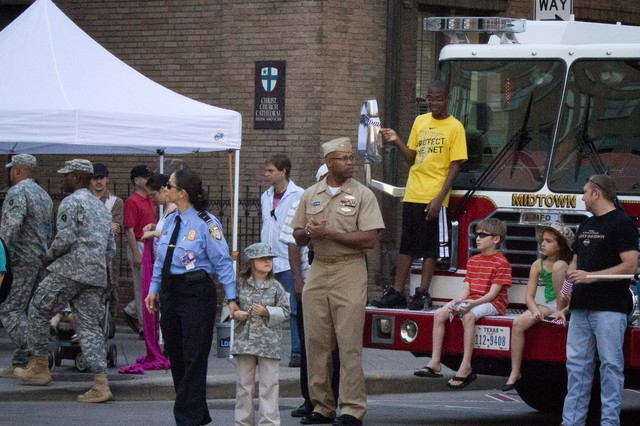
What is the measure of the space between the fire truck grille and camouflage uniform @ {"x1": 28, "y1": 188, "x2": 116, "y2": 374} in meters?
3.06

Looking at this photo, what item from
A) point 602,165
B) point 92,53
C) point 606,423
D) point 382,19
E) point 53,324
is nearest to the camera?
point 606,423

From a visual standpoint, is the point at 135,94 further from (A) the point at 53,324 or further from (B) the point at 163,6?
(B) the point at 163,6

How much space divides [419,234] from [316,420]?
5.07ft

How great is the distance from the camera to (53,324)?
1227 cm

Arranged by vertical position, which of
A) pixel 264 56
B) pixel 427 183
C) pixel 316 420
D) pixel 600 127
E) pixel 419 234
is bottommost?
pixel 316 420

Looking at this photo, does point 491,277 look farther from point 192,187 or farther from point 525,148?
point 192,187

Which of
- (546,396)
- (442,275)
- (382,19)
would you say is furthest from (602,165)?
(382,19)

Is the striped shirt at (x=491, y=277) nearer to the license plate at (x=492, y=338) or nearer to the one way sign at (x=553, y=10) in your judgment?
the license plate at (x=492, y=338)

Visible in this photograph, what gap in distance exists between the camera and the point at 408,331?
990 cm

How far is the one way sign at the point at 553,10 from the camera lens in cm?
1398

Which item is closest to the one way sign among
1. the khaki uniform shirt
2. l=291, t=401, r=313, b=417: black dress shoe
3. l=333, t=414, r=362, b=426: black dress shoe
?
the khaki uniform shirt

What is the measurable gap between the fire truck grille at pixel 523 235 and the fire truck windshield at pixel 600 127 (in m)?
0.21

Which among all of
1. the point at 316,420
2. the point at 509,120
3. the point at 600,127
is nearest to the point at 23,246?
the point at 316,420

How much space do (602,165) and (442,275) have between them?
1.42 meters
